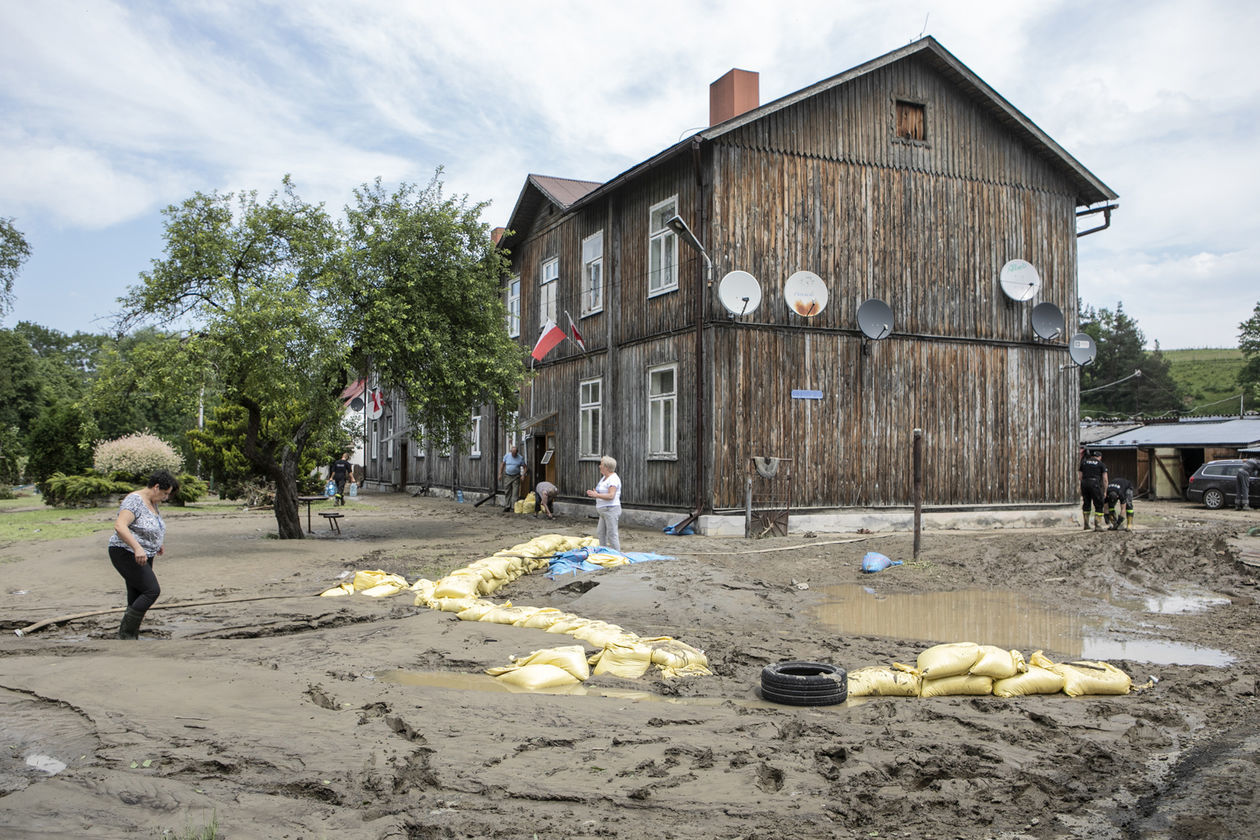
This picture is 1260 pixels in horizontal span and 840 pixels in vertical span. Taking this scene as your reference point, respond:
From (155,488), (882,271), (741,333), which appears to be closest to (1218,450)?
(882,271)

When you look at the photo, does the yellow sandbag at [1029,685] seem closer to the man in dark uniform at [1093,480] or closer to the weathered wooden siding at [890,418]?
the weathered wooden siding at [890,418]

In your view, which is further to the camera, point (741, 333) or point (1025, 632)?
point (741, 333)

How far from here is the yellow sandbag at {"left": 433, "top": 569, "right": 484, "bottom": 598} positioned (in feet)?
33.2

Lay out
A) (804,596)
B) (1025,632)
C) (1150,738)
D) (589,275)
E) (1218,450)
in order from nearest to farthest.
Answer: (1150,738), (1025,632), (804,596), (589,275), (1218,450)

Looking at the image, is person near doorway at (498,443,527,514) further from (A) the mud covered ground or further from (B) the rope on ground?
(B) the rope on ground

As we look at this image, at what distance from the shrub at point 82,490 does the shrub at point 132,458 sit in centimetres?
39

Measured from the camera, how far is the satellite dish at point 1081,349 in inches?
796

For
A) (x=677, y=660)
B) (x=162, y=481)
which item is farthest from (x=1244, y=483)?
(x=162, y=481)

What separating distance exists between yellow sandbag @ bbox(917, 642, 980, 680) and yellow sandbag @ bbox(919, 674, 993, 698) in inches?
1.4

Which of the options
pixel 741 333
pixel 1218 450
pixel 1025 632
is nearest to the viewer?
pixel 1025 632

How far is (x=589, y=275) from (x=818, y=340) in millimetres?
6384

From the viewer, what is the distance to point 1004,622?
9828 millimetres

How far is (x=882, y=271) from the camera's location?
1856 centimetres

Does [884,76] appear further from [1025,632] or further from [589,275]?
[1025,632]
